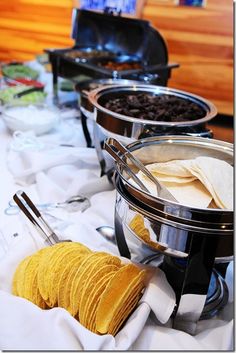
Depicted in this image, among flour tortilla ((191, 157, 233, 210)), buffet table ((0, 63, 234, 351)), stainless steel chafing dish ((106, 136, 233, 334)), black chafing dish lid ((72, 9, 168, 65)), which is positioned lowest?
buffet table ((0, 63, 234, 351))

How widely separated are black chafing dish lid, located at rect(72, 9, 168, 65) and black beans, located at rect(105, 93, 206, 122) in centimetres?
60

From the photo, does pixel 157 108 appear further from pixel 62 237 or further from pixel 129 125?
pixel 62 237

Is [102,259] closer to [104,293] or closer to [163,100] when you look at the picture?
[104,293]

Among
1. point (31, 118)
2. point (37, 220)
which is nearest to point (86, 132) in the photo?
point (31, 118)

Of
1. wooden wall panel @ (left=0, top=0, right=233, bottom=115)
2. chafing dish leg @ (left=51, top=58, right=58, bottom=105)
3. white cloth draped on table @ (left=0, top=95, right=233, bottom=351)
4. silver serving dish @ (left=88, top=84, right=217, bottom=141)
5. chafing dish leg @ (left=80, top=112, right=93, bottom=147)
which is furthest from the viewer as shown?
wooden wall panel @ (left=0, top=0, right=233, bottom=115)

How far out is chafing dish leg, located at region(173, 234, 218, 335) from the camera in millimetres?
532

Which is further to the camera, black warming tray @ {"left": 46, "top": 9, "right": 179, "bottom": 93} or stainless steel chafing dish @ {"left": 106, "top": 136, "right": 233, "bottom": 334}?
black warming tray @ {"left": 46, "top": 9, "right": 179, "bottom": 93}

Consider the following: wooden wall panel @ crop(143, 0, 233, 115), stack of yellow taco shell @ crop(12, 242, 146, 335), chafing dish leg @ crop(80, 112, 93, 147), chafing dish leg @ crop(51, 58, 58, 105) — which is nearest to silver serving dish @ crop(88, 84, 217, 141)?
chafing dish leg @ crop(80, 112, 93, 147)

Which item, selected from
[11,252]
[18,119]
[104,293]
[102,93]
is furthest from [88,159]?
[104,293]

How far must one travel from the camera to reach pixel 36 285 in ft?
1.95

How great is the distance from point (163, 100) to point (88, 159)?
287 millimetres

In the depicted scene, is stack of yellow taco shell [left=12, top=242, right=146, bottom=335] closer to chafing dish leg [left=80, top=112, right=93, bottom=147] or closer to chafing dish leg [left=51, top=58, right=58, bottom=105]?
chafing dish leg [left=80, top=112, right=93, bottom=147]

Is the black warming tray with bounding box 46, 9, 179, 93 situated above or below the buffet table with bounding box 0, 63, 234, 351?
above

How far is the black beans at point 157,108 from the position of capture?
3.12 feet
